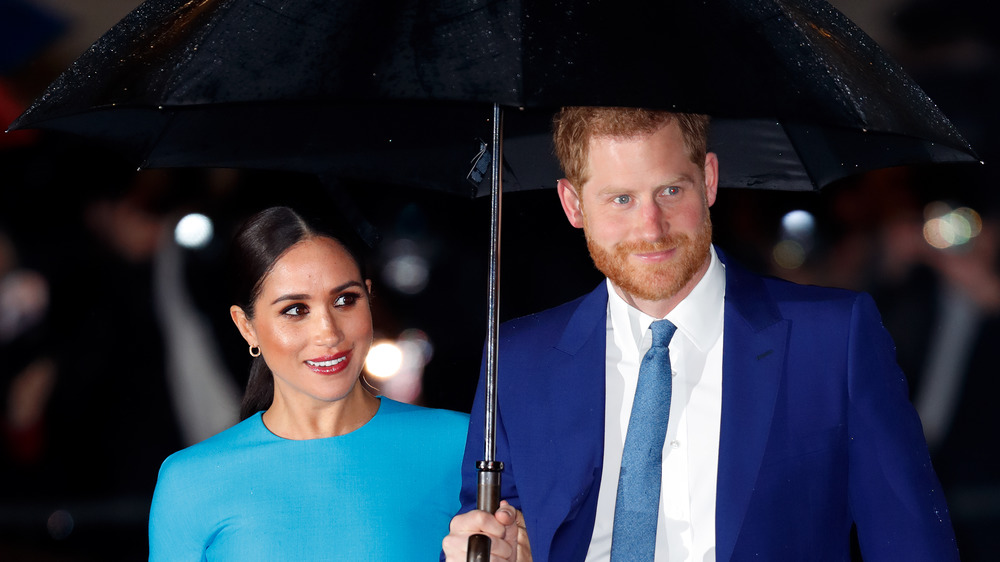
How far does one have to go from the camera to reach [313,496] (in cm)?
264

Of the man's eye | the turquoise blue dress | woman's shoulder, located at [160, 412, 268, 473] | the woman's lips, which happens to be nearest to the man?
the turquoise blue dress

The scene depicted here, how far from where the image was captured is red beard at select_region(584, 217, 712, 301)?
210 centimetres

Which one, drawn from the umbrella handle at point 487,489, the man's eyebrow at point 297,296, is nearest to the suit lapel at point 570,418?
the umbrella handle at point 487,489

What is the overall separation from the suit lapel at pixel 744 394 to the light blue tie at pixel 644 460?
12 centimetres

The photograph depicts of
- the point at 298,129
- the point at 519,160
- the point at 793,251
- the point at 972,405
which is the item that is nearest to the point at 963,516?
the point at 972,405

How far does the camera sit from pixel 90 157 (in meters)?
5.77

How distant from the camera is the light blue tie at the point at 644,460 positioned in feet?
6.85

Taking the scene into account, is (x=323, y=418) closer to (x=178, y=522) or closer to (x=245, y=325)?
(x=245, y=325)

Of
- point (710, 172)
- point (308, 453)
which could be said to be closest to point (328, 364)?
point (308, 453)

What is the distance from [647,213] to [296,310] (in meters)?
0.98

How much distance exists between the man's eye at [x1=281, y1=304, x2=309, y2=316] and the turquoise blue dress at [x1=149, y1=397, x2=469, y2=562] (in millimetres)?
320

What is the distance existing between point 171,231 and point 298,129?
3.34 metres

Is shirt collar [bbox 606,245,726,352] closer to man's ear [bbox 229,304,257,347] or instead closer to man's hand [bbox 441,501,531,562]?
man's hand [bbox 441,501,531,562]

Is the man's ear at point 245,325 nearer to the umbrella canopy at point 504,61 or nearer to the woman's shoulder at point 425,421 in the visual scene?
the woman's shoulder at point 425,421
